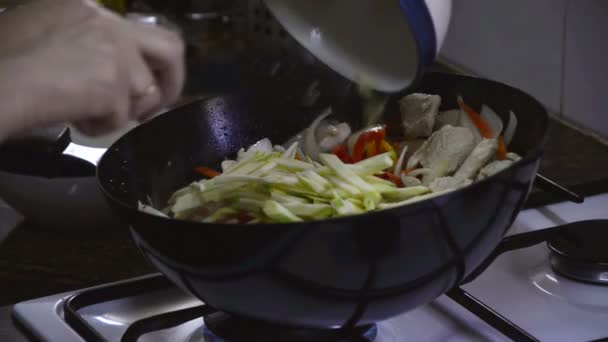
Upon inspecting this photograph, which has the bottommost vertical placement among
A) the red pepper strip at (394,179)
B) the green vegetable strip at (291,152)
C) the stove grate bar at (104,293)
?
the stove grate bar at (104,293)

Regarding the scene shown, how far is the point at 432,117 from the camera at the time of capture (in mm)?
926

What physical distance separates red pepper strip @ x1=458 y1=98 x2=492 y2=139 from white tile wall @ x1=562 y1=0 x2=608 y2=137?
402 mm

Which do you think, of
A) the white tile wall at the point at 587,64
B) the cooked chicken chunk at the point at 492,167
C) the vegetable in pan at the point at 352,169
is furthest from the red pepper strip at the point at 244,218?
the white tile wall at the point at 587,64

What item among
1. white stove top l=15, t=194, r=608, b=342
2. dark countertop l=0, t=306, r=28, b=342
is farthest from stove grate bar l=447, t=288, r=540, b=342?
dark countertop l=0, t=306, r=28, b=342

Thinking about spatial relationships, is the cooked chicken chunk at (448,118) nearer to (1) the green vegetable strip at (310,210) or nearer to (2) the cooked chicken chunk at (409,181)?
(2) the cooked chicken chunk at (409,181)

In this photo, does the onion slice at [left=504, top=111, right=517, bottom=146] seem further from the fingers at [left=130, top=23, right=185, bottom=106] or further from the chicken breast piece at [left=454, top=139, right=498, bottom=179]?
the fingers at [left=130, top=23, right=185, bottom=106]

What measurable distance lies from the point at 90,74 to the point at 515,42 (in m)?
0.98

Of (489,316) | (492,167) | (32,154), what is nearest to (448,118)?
(492,167)

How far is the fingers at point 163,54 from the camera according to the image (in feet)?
2.10

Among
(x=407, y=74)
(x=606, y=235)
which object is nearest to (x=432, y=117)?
(x=407, y=74)

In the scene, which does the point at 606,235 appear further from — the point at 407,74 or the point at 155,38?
the point at 155,38

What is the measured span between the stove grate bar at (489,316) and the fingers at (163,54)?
12.8 inches

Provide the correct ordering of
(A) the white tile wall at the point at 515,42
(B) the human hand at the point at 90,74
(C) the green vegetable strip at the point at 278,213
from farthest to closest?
(A) the white tile wall at the point at 515,42, (C) the green vegetable strip at the point at 278,213, (B) the human hand at the point at 90,74

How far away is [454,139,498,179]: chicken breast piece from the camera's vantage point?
852mm
